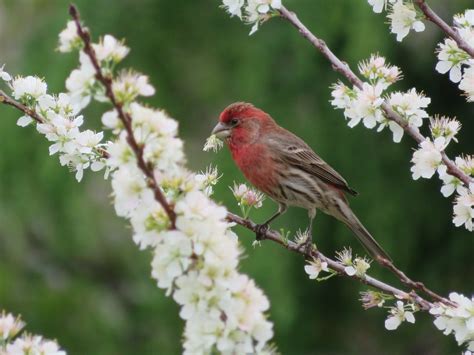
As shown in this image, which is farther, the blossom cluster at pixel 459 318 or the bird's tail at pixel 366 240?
the bird's tail at pixel 366 240

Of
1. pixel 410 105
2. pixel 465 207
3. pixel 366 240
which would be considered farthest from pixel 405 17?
pixel 366 240

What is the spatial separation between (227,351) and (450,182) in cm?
151

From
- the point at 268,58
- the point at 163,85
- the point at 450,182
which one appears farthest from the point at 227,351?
the point at 163,85

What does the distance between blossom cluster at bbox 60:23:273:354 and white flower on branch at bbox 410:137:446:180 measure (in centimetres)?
119

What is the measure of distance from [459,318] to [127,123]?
136cm

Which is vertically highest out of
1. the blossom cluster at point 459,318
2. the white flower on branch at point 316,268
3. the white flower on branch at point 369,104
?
the white flower on branch at point 369,104

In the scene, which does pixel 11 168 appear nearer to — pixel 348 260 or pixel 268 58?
pixel 268 58

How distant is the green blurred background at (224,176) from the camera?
317 inches

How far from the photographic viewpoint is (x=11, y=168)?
8312 millimetres

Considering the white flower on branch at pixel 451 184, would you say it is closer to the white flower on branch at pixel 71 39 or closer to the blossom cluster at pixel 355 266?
the blossom cluster at pixel 355 266

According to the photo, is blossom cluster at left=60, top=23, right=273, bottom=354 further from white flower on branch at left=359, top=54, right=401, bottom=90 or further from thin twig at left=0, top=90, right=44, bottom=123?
white flower on branch at left=359, top=54, right=401, bottom=90

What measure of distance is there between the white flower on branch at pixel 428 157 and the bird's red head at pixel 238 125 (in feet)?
6.94

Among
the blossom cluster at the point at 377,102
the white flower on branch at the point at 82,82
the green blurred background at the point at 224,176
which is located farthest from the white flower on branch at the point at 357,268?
the green blurred background at the point at 224,176

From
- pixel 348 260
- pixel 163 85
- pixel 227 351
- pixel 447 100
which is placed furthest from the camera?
pixel 163 85
